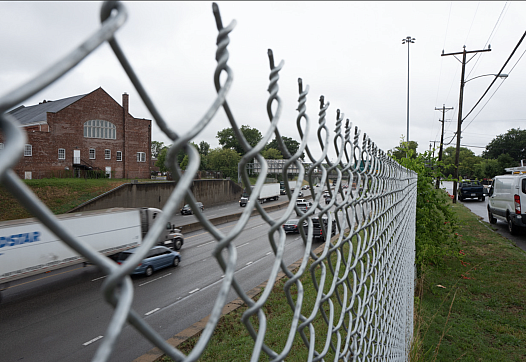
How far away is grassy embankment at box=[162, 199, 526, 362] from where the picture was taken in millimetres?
5453

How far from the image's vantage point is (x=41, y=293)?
13.5 m

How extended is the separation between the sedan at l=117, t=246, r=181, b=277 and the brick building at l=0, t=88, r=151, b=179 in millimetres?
23927

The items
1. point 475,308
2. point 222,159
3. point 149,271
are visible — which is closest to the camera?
point 475,308

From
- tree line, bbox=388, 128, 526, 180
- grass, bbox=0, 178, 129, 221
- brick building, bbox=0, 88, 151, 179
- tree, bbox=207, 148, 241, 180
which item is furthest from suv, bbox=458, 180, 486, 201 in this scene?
tree line, bbox=388, 128, 526, 180

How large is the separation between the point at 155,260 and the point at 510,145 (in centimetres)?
10315

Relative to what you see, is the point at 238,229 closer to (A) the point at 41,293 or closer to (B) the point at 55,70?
(B) the point at 55,70

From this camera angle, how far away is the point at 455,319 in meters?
6.60

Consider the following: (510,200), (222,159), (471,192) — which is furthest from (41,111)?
(471,192)

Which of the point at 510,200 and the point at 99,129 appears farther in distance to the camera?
the point at 99,129

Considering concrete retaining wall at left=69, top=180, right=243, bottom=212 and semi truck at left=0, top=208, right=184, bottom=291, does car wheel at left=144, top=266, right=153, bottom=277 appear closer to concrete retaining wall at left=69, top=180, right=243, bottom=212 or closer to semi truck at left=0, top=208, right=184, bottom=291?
semi truck at left=0, top=208, right=184, bottom=291

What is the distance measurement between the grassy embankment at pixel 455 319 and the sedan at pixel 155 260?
6904mm

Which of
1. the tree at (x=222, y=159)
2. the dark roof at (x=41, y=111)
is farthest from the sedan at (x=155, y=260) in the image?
the tree at (x=222, y=159)

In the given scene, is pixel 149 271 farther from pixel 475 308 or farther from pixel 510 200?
pixel 510 200

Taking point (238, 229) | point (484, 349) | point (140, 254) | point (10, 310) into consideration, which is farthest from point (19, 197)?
point (10, 310)
